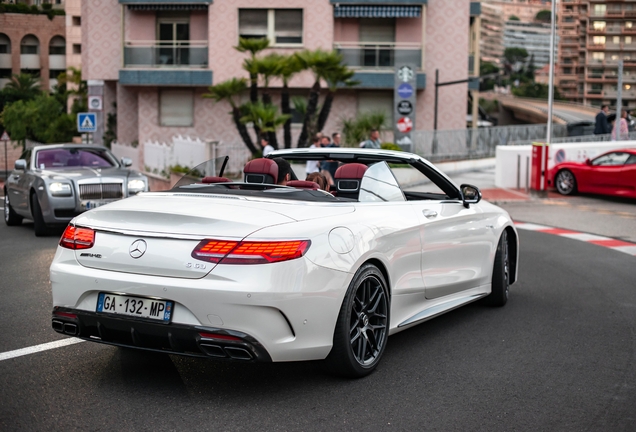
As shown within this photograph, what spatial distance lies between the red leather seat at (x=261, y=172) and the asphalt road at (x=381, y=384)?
4.73ft

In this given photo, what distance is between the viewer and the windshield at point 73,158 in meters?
15.3

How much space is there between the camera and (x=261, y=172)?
6730 mm

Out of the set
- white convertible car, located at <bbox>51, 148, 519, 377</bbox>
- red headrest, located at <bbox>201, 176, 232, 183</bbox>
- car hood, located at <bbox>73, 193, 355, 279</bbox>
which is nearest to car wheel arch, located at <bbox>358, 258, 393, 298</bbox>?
white convertible car, located at <bbox>51, 148, 519, 377</bbox>

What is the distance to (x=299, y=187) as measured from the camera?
6.23 metres

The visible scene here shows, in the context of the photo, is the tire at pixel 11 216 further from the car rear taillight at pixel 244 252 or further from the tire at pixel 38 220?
the car rear taillight at pixel 244 252

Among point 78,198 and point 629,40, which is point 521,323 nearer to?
point 78,198

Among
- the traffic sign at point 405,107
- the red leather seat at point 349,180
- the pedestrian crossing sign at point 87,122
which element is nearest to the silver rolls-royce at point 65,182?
the red leather seat at point 349,180

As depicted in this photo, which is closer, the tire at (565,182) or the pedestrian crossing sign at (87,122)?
the tire at (565,182)

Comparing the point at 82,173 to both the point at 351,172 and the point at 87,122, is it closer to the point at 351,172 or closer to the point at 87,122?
the point at 351,172

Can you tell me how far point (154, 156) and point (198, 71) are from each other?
6592mm

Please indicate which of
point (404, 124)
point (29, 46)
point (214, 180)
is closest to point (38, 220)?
point (214, 180)

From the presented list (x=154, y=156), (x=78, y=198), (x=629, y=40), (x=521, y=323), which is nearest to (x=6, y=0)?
(x=154, y=156)

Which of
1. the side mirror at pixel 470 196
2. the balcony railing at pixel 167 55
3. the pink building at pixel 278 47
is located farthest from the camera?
the balcony railing at pixel 167 55

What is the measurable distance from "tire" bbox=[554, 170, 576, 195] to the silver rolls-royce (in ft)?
41.7
